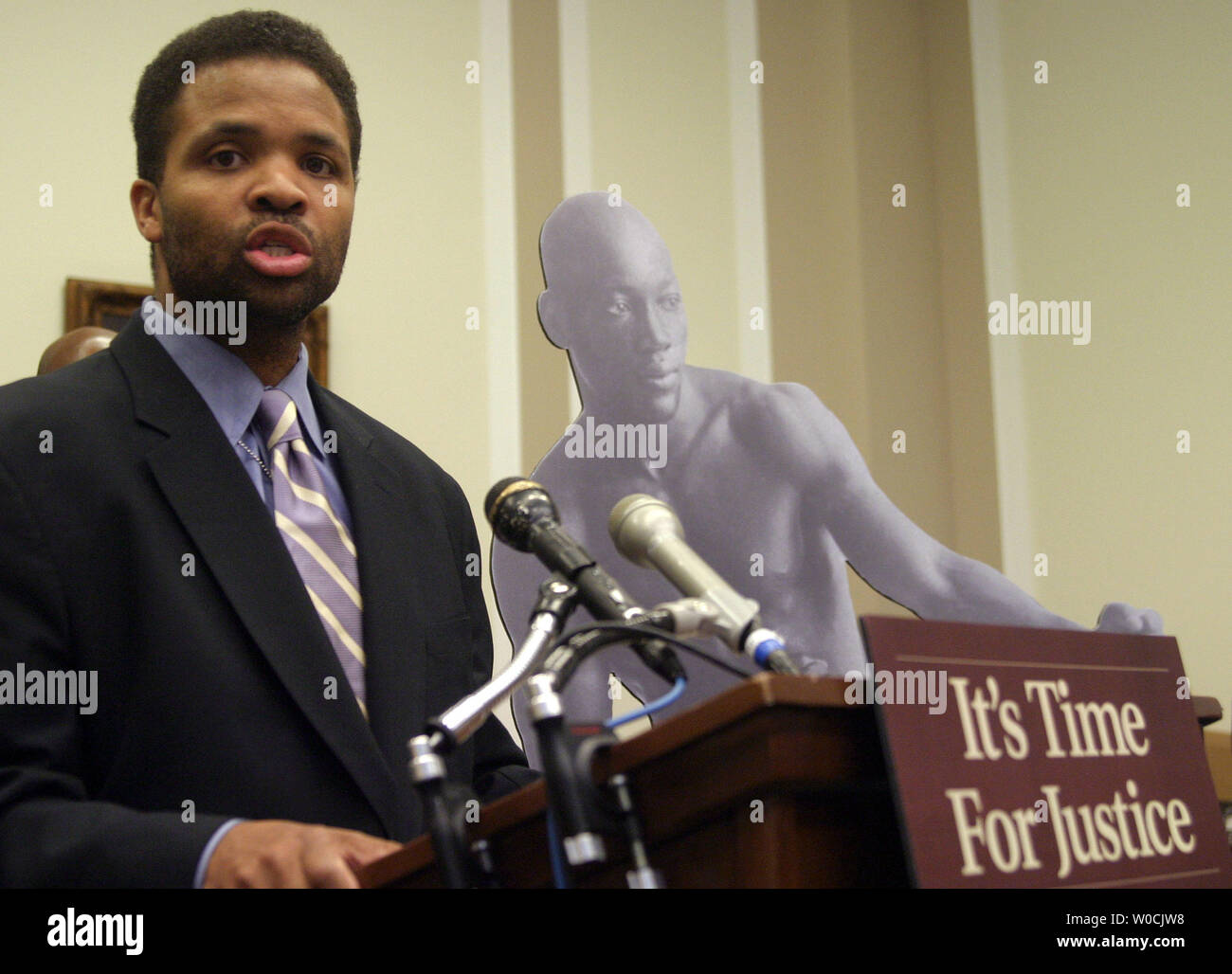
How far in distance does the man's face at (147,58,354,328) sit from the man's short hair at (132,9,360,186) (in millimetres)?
18

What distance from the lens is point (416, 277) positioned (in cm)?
346

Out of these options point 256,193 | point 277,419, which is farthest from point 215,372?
point 256,193

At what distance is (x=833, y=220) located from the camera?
4.20 metres

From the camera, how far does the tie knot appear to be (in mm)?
1351

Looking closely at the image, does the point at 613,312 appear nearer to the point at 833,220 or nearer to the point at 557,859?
the point at 833,220

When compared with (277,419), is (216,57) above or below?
above

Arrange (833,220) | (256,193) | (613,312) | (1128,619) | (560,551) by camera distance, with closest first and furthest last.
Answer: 1. (560,551)
2. (256,193)
3. (1128,619)
4. (613,312)
5. (833,220)

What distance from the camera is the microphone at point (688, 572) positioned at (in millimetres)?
909

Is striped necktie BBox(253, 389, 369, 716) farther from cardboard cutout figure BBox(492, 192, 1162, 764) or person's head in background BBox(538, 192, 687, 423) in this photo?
person's head in background BBox(538, 192, 687, 423)

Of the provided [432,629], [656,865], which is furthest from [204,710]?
[656,865]

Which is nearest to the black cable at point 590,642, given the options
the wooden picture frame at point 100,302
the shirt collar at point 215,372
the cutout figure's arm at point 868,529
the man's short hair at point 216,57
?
the shirt collar at point 215,372

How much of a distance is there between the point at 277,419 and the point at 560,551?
500 mm

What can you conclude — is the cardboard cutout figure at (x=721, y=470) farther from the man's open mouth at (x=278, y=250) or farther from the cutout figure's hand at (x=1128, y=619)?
the man's open mouth at (x=278, y=250)
